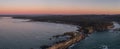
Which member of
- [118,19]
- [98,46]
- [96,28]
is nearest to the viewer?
[98,46]

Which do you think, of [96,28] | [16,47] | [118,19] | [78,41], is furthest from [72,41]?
[118,19]

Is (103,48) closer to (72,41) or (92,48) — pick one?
(92,48)

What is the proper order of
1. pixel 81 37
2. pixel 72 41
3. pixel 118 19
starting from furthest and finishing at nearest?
pixel 118 19 → pixel 81 37 → pixel 72 41

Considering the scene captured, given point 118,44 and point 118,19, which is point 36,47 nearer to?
point 118,44

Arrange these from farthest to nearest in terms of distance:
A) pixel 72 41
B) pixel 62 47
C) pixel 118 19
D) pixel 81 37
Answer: pixel 118 19 < pixel 81 37 < pixel 72 41 < pixel 62 47

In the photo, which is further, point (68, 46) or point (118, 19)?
point (118, 19)

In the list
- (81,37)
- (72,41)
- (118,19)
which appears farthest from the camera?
(118,19)

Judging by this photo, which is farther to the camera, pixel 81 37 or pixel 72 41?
pixel 81 37

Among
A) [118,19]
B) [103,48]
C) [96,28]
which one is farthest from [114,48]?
[118,19]
